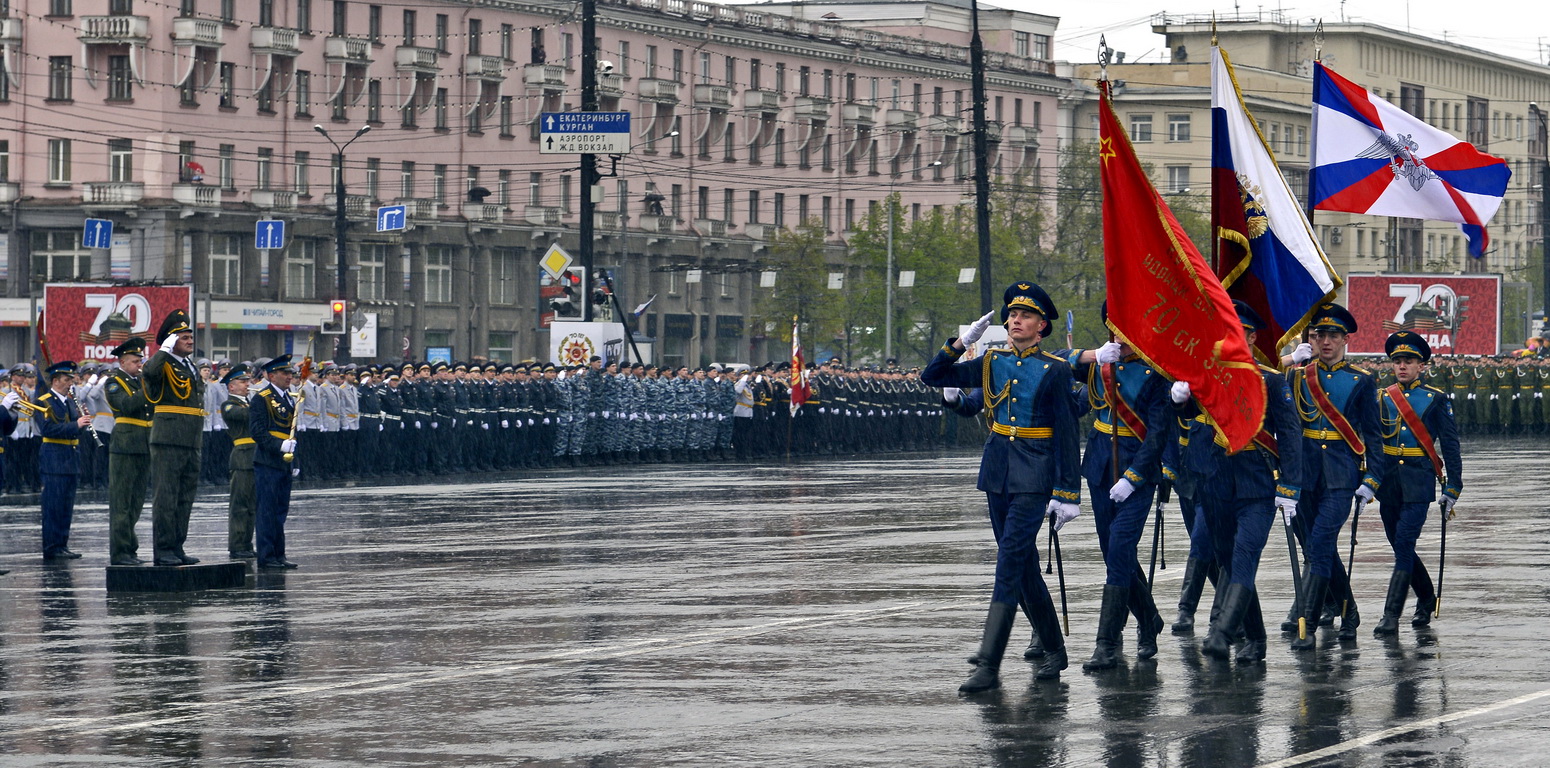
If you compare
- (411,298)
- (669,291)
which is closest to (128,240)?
(411,298)

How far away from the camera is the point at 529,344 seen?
80.3 meters

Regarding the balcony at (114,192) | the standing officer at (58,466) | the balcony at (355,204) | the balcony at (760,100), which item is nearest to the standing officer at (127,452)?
the standing officer at (58,466)

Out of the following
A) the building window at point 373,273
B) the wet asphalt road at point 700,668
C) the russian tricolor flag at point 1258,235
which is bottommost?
the wet asphalt road at point 700,668

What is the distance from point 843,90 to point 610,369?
184ft

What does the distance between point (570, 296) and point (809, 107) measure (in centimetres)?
5201

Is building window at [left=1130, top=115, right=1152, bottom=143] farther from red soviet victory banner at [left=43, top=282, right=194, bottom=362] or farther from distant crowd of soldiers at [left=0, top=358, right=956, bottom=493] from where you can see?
red soviet victory banner at [left=43, top=282, right=194, bottom=362]

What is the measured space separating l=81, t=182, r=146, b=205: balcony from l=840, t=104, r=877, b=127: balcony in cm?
3135

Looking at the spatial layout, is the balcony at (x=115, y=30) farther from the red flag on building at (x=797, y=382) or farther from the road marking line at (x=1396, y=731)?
the road marking line at (x=1396, y=731)

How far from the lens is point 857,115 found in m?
92.4

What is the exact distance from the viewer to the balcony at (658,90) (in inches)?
3250

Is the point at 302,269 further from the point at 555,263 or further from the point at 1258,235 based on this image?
the point at 1258,235

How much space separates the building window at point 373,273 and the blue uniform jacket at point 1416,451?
62.2 m

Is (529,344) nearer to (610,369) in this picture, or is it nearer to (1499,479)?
(610,369)

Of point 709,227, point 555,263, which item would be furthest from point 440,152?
point 555,263
